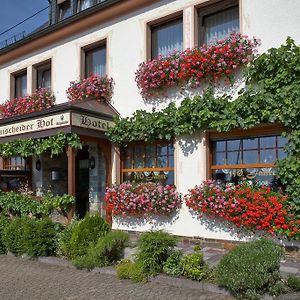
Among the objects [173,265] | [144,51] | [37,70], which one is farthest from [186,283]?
[37,70]

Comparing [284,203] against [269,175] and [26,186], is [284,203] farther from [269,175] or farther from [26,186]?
[26,186]

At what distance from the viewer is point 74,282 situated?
6.27 metres

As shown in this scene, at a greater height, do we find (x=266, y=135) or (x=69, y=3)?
(x=69, y=3)

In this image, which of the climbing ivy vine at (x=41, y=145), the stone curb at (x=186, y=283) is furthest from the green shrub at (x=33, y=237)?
the climbing ivy vine at (x=41, y=145)

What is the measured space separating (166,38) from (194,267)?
5.61m

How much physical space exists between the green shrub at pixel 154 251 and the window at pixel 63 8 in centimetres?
904

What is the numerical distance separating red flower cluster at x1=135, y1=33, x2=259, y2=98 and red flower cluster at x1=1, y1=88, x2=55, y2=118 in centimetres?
334

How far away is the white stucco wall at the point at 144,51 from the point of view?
7.55 m

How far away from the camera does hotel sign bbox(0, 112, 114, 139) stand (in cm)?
859

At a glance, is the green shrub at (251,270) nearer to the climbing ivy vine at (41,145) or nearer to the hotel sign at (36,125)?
the climbing ivy vine at (41,145)

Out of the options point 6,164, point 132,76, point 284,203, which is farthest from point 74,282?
point 6,164

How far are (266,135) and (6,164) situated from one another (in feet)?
30.8

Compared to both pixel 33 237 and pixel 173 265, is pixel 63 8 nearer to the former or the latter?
pixel 33 237

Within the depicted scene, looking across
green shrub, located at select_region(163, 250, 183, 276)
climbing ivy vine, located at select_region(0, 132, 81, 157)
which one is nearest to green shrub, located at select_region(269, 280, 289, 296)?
Result: green shrub, located at select_region(163, 250, 183, 276)
